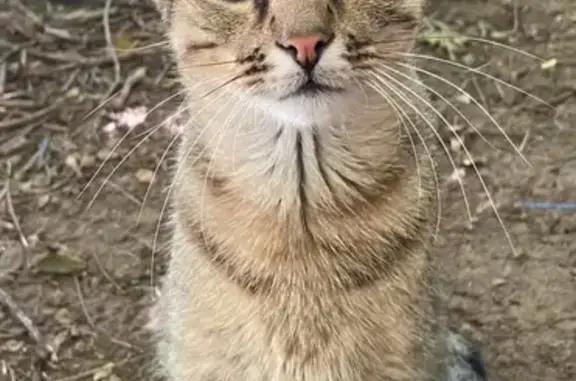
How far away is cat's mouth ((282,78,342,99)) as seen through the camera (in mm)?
1801

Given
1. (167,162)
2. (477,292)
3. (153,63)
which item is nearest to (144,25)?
(153,63)

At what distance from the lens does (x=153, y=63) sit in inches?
138

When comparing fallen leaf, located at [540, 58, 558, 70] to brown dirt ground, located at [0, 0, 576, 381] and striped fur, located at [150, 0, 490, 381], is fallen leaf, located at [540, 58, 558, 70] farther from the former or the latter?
striped fur, located at [150, 0, 490, 381]

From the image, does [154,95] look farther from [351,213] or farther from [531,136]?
[351,213]

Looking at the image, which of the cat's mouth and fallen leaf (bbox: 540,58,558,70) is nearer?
the cat's mouth

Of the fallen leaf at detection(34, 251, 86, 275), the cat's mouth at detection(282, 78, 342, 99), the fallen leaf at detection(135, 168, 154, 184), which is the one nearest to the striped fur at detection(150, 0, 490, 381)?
the cat's mouth at detection(282, 78, 342, 99)

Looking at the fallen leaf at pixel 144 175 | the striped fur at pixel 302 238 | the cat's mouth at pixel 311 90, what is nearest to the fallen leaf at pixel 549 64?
the fallen leaf at pixel 144 175

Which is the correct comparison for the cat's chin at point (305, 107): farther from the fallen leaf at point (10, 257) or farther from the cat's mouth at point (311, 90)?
the fallen leaf at point (10, 257)

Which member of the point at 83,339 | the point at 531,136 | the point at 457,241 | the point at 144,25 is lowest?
the point at 83,339

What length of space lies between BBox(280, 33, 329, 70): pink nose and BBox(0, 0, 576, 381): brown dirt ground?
116 centimetres

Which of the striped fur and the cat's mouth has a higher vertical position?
the cat's mouth

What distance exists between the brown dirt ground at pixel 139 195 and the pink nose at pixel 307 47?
1164 mm

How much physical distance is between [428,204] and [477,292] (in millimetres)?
813

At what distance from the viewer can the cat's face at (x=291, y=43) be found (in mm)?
1749
